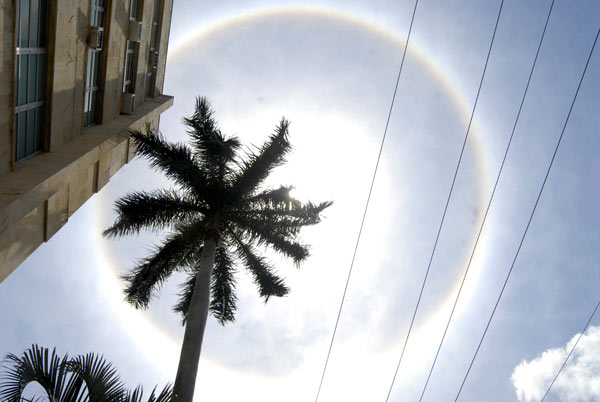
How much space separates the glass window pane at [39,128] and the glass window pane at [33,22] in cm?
175

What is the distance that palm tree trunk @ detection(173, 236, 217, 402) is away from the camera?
415 inches

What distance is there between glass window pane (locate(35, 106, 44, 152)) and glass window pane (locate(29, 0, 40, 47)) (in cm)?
175

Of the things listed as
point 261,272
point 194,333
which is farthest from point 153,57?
point 194,333

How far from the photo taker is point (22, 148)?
461 inches

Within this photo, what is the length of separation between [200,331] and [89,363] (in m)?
5.35

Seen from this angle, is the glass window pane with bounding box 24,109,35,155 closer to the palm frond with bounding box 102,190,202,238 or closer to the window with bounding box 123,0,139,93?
the palm frond with bounding box 102,190,202,238

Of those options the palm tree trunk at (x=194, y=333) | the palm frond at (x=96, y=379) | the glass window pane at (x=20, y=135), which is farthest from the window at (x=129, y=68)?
the palm frond at (x=96, y=379)

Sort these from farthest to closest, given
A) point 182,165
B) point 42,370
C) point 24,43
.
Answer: point 182,165
point 24,43
point 42,370

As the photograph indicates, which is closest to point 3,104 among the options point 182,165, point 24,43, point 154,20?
point 24,43

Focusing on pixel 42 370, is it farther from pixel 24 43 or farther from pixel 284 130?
pixel 284 130

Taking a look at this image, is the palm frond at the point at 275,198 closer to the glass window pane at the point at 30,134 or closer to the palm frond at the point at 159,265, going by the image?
the palm frond at the point at 159,265

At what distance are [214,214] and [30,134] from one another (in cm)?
580

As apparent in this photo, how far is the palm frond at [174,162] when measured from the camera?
15086mm

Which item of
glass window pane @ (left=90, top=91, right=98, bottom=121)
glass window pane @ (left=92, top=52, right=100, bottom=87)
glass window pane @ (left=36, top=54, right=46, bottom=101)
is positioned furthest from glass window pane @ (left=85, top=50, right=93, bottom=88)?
glass window pane @ (left=36, top=54, right=46, bottom=101)
